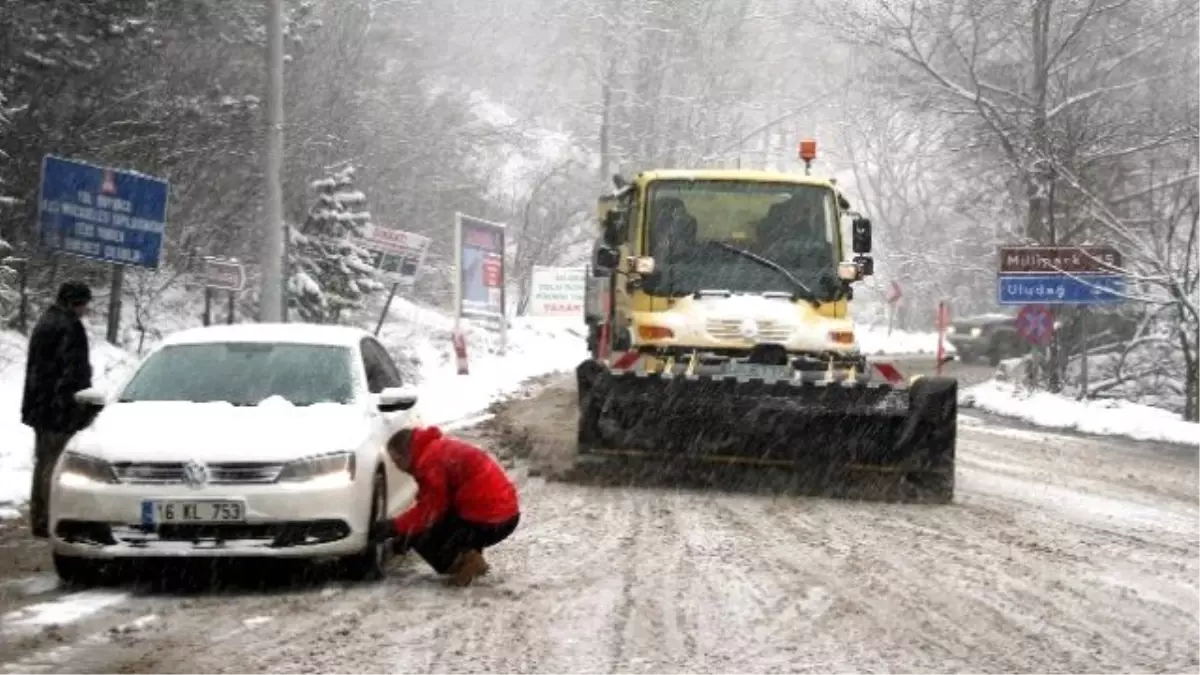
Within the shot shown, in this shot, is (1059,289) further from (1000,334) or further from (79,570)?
(79,570)

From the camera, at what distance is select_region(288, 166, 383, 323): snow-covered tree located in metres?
28.7

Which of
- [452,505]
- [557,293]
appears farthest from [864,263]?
[557,293]

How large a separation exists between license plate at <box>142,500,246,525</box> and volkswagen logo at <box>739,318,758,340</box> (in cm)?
695

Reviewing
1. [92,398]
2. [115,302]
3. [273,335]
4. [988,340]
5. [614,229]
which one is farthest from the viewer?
[988,340]

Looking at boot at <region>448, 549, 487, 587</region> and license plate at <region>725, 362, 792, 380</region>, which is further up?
license plate at <region>725, 362, 792, 380</region>

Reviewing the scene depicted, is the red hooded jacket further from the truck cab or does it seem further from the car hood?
the truck cab

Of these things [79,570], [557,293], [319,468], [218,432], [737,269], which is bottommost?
[79,570]

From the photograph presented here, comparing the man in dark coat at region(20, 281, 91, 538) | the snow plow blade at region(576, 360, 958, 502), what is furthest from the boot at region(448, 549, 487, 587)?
the snow plow blade at region(576, 360, 958, 502)

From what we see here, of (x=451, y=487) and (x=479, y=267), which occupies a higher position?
(x=479, y=267)

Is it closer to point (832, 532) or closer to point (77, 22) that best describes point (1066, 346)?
point (77, 22)

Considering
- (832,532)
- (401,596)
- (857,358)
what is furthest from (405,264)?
(401,596)

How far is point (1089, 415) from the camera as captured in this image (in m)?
25.2

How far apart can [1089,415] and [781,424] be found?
13.4 metres

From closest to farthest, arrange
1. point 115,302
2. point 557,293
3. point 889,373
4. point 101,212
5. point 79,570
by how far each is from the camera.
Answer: point 79,570
point 889,373
point 101,212
point 115,302
point 557,293
